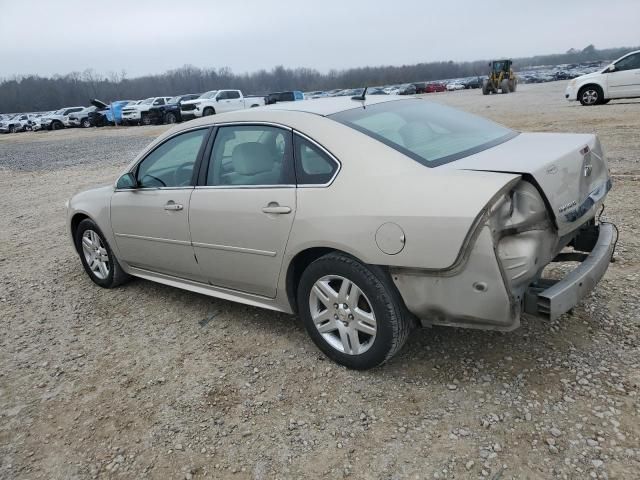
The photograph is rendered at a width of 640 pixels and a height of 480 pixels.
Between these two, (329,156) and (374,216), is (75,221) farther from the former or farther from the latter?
(374,216)

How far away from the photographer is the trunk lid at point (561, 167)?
8.22ft

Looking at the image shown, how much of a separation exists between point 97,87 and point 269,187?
374 feet

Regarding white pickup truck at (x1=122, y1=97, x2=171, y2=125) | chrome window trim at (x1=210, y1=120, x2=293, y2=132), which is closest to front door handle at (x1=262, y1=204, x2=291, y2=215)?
chrome window trim at (x1=210, y1=120, x2=293, y2=132)

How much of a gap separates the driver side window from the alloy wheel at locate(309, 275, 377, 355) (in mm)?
1366

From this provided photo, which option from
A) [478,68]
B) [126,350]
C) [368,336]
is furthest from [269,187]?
[478,68]

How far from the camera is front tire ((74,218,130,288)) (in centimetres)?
461

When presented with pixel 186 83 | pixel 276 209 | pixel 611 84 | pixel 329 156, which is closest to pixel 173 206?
pixel 276 209

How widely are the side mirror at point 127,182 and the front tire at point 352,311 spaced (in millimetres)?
1821

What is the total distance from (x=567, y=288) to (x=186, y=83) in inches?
4799

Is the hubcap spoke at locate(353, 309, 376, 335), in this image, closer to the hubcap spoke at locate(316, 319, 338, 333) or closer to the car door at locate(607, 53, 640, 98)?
the hubcap spoke at locate(316, 319, 338, 333)

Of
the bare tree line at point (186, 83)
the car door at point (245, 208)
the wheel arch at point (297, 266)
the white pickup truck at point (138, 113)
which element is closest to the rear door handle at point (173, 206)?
the car door at point (245, 208)

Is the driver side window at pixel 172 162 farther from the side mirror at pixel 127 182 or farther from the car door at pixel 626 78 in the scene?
the car door at pixel 626 78

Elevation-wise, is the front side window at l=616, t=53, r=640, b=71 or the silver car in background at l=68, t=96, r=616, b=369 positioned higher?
the front side window at l=616, t=53, r=640, b=71

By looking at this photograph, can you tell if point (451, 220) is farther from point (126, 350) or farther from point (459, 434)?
point (126, 350)
